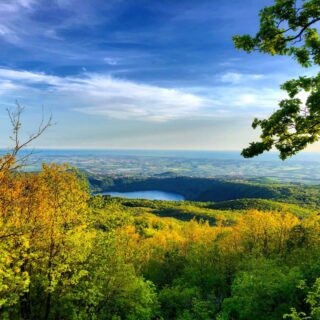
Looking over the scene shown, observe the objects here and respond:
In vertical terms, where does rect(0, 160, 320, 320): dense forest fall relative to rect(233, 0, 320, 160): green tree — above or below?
below

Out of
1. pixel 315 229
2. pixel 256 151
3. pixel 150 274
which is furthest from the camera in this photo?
pixel 150 274

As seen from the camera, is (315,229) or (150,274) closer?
(315,229)

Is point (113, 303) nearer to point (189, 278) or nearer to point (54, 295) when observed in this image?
point (54, 295)

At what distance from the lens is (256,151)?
1988 cm

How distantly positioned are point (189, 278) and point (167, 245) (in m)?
20.2

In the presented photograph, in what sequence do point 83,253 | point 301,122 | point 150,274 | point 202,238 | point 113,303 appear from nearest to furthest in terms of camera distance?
point 301,122 < point 83,253 < point 113,303 < point 150,274 < point 202,238

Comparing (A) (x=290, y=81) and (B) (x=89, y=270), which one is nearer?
(A) (x=290, y=81)

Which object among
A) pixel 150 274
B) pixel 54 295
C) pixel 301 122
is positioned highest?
pixel 301 122

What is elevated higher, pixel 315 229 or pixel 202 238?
pixel 315 229

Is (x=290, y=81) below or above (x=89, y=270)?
above

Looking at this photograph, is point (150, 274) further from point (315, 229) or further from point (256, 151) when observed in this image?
point (256, 151)

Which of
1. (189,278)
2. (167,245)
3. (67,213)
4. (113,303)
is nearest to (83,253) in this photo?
(67,213)

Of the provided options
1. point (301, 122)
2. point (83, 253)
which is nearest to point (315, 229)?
point (83, 253)

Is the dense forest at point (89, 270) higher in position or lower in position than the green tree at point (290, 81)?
lower
